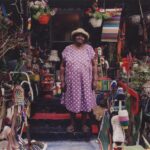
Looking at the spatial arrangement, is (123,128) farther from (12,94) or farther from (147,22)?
(147,22)

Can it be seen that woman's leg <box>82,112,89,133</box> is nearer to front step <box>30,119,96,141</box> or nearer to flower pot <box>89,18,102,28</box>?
front step <box>30,119,96,141</box>

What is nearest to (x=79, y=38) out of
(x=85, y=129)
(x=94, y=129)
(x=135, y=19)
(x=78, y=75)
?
(x=78, y=75)

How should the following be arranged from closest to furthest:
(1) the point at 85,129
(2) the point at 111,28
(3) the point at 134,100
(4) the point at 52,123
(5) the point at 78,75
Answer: (3) the point at 134,100, (5) the point at 78,75, (1) the point at 85,129, (4) the point at 52,123, (2) the point at 111,28

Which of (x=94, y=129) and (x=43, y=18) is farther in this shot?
(x=43, y=18)

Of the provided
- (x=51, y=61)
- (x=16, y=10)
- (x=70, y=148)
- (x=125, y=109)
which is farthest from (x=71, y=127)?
(x=16, y=10)

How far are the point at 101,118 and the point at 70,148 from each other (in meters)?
1.20

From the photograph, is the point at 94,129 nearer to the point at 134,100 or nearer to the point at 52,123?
the point at 52,123

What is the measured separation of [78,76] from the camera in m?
9.82

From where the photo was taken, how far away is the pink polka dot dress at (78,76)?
9.79 metres

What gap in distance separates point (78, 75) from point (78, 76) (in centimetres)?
2

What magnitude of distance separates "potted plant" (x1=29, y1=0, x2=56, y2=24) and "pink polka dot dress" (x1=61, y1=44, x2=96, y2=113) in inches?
55.3

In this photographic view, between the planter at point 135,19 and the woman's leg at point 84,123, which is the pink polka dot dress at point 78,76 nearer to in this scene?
the woman's leg at point 84,123

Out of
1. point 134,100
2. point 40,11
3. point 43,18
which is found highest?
point 40,11

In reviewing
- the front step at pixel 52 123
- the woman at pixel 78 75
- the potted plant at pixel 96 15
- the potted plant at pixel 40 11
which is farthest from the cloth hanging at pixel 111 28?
the front step at pixel 52 123
